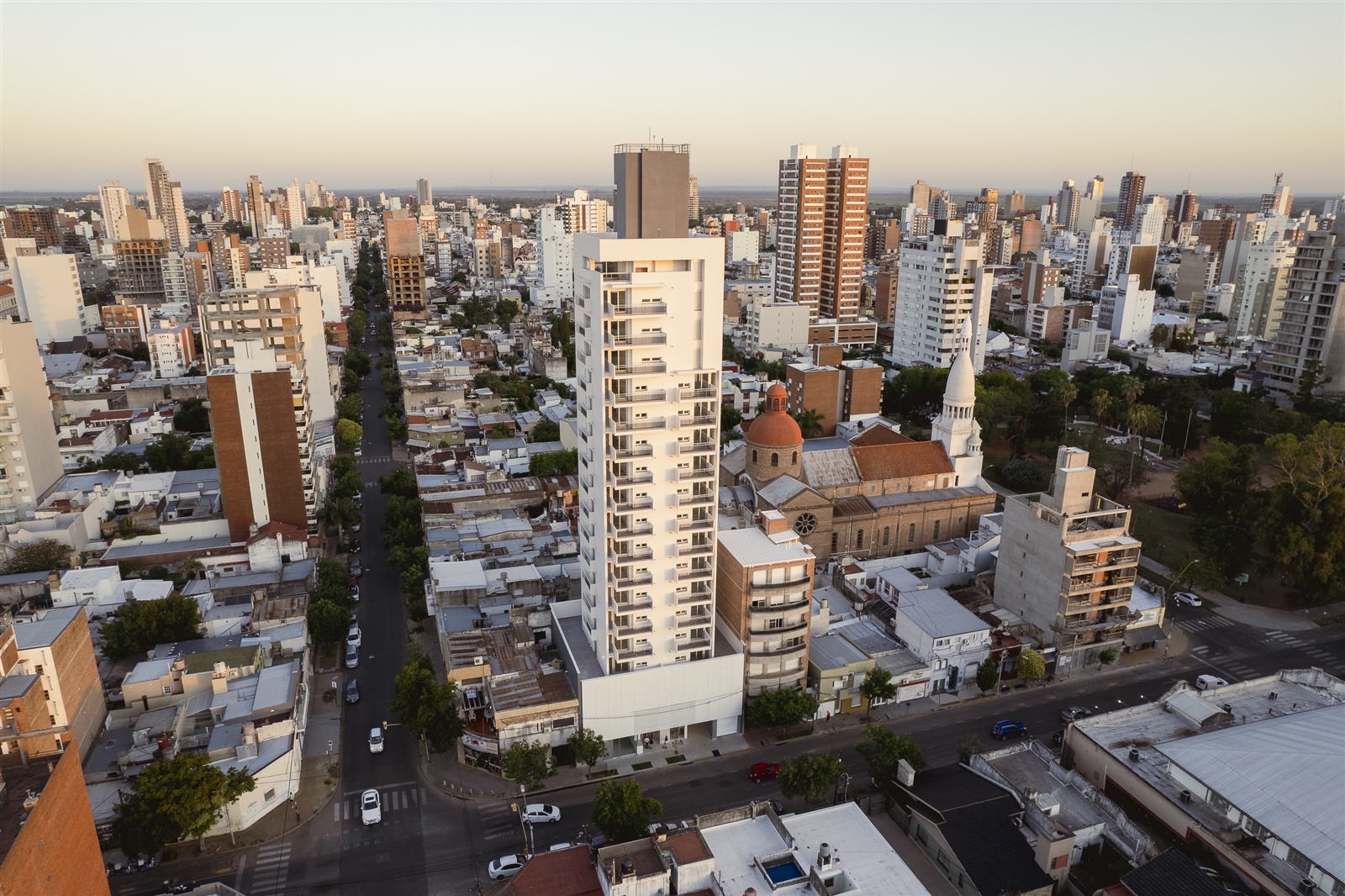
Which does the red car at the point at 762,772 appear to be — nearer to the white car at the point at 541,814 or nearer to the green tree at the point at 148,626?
the white car at the point at 541,814

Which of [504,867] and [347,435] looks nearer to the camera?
[504,867]

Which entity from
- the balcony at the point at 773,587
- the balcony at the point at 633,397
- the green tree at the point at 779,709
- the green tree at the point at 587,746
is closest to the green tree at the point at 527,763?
the green tree at the point at 587,746

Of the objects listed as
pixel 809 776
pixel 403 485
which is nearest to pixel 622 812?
pixel 809 776

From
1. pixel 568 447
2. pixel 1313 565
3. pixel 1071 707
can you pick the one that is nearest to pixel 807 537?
pixel 1071 707

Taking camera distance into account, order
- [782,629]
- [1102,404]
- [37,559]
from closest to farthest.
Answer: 1. [782,629]
2. [37,559]
3. [1102,404]

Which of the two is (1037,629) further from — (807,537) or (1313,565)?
(1313,565)

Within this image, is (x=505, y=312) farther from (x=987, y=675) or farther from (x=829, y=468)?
(x=987, y=675)
